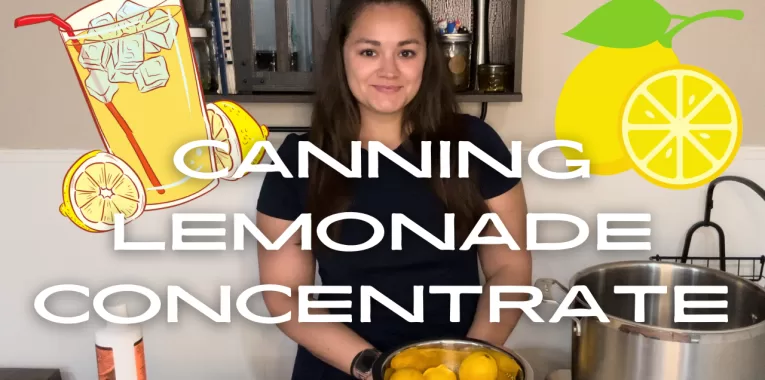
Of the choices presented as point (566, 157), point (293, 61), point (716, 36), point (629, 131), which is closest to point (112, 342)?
point (293, 61)

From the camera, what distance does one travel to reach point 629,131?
135 cm

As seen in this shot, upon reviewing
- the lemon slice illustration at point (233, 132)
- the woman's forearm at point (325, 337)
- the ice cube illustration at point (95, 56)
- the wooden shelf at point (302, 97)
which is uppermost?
the ice cube illustration at point (95, 56)

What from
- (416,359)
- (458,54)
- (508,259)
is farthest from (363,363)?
(458,54)

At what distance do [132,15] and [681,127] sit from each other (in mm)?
1133

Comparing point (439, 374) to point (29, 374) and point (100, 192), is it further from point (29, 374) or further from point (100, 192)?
point (29, 374)

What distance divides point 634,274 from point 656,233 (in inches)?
13.6

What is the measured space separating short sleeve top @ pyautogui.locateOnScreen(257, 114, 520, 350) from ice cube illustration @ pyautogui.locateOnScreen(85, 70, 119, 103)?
41cm

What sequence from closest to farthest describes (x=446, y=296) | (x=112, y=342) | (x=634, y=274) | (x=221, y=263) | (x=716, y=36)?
(x=112, y=342), (x=634, y=274), (x=446, y=296), (x=716, y=36), (x=221, y=263)

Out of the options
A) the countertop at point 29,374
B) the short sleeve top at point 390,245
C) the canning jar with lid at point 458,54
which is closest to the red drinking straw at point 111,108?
the short sleeve top at point 390,245

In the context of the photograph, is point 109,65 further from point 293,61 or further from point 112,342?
point 112,342

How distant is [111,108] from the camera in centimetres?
134

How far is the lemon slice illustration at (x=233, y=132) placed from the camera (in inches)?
52.7

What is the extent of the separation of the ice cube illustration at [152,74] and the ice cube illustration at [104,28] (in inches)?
3.1

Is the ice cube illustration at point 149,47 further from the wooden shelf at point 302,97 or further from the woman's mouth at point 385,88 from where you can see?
the woman's mouth at point 385,88
